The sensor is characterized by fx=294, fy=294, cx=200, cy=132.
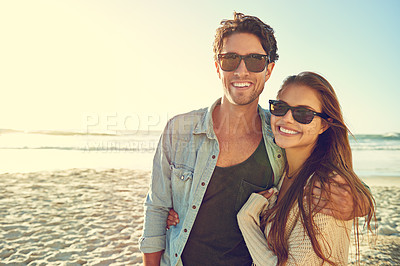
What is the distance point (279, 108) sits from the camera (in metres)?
2.50

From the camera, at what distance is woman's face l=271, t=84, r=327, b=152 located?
2.39 meters

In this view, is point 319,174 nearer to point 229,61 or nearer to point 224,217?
point 224,217

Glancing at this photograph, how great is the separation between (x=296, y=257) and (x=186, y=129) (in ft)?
4.63

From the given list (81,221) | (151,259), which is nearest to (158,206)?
(151,259)

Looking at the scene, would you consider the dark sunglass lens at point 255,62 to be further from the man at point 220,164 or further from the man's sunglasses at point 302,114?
the man's sunglasses at point 302,114

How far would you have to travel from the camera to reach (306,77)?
7.82 feet

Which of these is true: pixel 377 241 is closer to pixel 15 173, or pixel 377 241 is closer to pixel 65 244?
pixel 65 244

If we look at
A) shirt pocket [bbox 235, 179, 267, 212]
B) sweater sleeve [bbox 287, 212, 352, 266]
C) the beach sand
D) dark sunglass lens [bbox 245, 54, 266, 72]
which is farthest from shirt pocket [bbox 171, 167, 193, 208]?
the beach sand

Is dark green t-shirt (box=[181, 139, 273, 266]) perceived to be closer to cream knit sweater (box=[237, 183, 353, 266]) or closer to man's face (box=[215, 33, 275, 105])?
cream knit sweater (box=[237, 183, 353, 266])

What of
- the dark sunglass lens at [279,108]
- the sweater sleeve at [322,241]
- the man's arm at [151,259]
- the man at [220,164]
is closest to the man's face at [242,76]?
the man at [220,164]

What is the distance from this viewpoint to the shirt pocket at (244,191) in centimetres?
252

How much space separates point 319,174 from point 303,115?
0.50m

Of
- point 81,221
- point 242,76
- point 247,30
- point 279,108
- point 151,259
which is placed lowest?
point 81,221

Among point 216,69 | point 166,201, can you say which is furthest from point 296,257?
point 216,69
